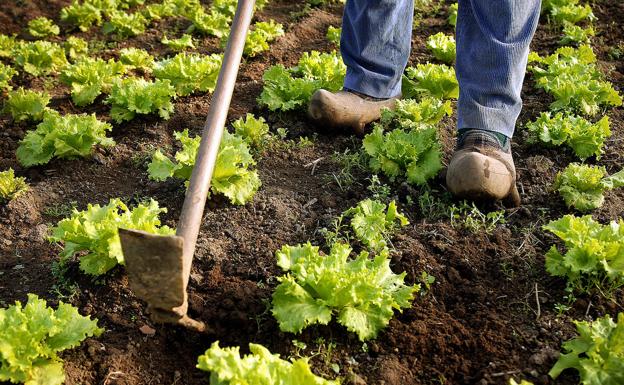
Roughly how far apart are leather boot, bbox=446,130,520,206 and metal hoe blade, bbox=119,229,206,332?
1701mm

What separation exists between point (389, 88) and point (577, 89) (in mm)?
1380

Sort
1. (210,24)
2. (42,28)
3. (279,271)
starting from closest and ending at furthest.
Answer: (279,271) → (210,24) → (42,28)

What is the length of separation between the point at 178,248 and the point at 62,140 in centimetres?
A: 236

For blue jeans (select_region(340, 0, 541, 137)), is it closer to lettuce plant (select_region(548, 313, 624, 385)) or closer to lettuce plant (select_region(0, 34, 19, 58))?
lettuce plant (select_region(548, 313, 624, 385))

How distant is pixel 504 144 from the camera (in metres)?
3.69

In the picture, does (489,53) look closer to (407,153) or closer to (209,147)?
(407,153)

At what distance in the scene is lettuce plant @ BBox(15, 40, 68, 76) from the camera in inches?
219

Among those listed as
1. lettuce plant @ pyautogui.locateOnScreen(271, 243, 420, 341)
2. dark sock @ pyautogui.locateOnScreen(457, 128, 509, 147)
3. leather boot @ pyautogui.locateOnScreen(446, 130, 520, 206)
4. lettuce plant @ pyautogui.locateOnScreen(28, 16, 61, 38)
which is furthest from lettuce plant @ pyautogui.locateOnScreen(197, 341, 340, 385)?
lettuce plant @ pyautogui.locateOnScreen(28, 16, 61, 38)

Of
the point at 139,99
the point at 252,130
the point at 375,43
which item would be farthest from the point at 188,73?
the point at 375,43

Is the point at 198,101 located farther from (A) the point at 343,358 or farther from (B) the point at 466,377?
(B) the point at 466,377

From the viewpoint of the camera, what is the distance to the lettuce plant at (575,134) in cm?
409

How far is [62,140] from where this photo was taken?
417 cm

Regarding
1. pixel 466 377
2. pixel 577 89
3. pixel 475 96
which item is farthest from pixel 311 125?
pixel 466 377

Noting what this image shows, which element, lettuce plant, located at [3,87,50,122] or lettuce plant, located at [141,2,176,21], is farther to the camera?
lettuce plant, located at [141,2,176,21]
